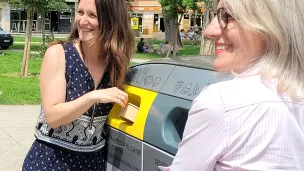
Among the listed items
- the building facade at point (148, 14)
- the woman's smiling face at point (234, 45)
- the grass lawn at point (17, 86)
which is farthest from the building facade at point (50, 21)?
the woman's smiling face at point (234, 45)

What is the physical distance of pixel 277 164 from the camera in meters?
1.01

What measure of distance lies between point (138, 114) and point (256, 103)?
3.08ft

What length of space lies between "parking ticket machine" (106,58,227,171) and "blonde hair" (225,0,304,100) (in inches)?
19.3

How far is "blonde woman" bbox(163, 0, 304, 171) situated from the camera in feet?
3.30

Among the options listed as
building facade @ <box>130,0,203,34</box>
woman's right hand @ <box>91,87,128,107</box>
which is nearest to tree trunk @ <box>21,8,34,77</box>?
woman's right hand @ <box>91,87,128,107</box>

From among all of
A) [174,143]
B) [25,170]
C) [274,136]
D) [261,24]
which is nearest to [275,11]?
[261,24]

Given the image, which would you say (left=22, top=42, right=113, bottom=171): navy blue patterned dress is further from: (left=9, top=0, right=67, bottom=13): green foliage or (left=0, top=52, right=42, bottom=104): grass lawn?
(left=9, top=0, right=67, bottom=13): green foliage

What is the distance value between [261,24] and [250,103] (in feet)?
0.64

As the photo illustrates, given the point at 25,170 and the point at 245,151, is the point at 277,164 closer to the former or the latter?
the point at 245,151

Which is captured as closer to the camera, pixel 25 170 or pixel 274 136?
pixel 274 136

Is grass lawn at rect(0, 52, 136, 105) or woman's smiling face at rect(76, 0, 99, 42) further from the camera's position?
grass lawn at rect(0, 52, 136, 105)

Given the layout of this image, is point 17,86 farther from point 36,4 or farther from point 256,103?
point 256,103

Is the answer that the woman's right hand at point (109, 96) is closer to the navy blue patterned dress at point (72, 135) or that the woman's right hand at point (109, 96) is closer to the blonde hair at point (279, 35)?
the navy blue patterned dress at point (72, 135)

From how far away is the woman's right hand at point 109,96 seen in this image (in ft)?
5.87
